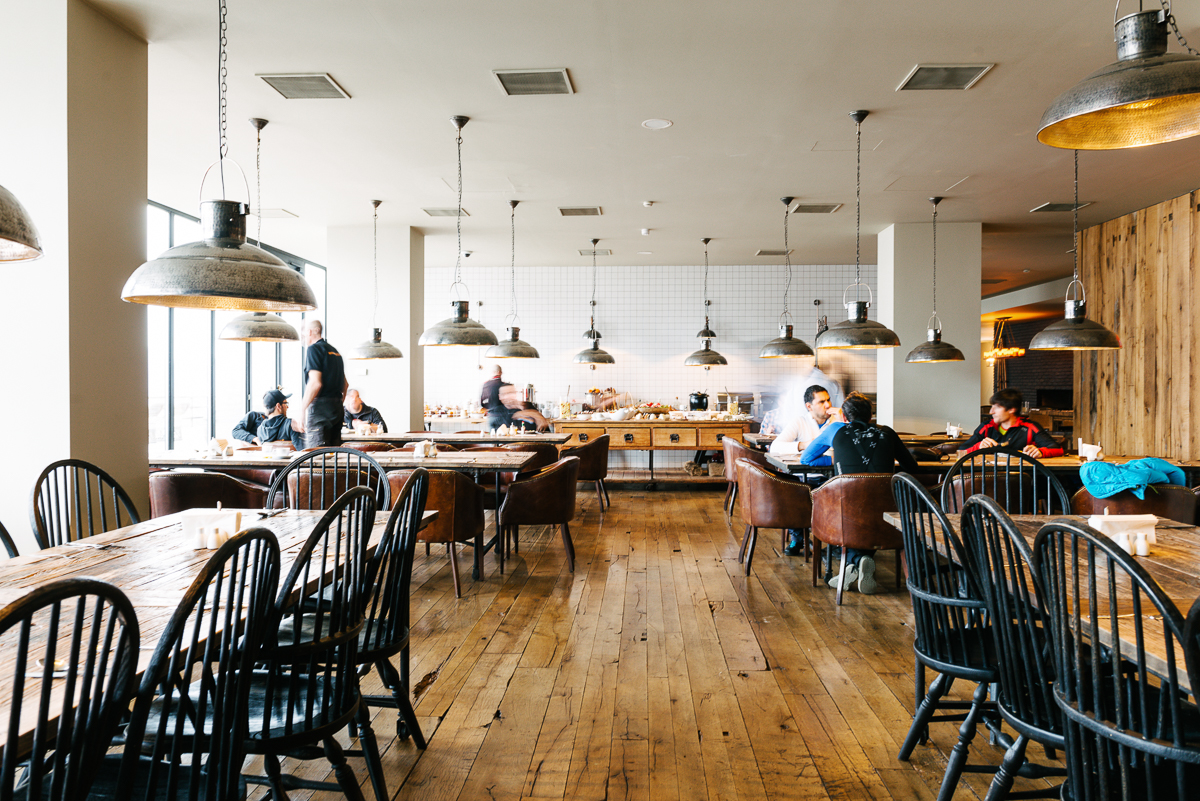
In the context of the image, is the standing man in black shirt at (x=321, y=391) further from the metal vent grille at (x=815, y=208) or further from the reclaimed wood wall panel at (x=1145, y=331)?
the reclaimed wood wall panel at (x=1145, y=331)

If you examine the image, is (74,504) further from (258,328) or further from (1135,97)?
(1135,97)

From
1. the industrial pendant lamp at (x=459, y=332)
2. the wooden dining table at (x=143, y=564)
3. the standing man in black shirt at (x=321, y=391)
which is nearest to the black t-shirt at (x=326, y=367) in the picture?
the standing man in black shirt at (x=321, y=391)

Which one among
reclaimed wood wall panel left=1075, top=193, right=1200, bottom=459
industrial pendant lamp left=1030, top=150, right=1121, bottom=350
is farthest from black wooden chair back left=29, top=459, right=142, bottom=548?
reclaimed wood wall panel left=1075, top=193, right=1200, bottom=459

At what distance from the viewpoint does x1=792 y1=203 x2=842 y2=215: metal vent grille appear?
7.09 m

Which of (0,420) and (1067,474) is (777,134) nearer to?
(1067,474)

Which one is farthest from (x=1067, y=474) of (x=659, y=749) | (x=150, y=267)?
(x=150, y=267)

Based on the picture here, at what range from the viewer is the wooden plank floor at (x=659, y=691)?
237 centimetres

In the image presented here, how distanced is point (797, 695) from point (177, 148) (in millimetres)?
5699

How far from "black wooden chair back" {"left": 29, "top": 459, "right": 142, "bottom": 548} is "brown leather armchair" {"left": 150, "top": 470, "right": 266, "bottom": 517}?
1.63 feet

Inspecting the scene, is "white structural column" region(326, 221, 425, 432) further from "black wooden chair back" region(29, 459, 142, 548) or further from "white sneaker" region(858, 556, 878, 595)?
"white sneaker" region(858, 556, 878, 595)

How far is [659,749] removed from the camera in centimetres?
256

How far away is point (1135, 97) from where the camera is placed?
1776 millimetres

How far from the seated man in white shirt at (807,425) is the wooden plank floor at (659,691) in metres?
1.22

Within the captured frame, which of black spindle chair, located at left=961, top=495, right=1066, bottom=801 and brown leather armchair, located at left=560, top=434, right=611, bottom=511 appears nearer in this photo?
black spindle chair, located at left=961, top=495, right=1066, bottom=801
